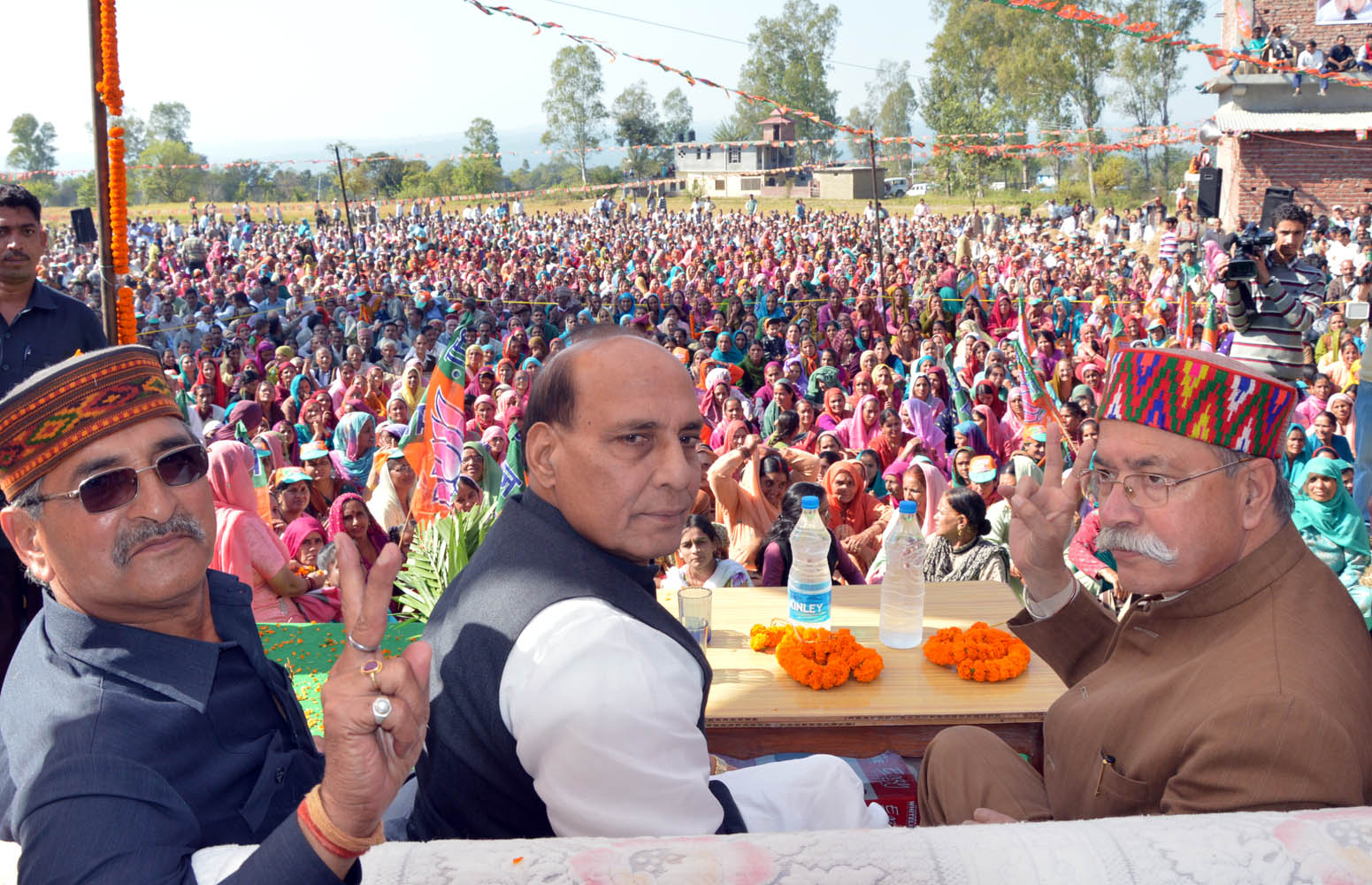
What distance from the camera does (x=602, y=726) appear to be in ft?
4.54

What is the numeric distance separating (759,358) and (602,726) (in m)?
9.01

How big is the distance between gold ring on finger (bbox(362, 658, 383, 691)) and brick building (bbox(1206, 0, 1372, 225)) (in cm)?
2186

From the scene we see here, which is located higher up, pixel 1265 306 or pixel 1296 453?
pixel 1265 306

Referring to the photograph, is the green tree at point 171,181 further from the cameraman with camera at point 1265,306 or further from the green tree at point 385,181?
the cameraman with camera at point 1265,306

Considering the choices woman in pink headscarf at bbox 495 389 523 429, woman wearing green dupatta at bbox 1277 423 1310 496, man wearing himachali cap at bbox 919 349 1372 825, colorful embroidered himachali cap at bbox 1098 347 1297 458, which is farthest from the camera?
woman in pink headscarf at bbox 495 389 523 429

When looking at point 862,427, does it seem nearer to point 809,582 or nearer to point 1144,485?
point 809,582

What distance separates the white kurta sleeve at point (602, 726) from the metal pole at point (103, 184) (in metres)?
3.47

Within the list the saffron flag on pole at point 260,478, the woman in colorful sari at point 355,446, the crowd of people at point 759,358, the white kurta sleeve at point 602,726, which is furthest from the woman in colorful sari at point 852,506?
the white kurta sleeve at point 602,726

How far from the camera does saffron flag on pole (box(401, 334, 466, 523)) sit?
5613 mm

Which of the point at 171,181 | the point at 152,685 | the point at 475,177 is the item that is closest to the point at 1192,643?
the point at 152,685

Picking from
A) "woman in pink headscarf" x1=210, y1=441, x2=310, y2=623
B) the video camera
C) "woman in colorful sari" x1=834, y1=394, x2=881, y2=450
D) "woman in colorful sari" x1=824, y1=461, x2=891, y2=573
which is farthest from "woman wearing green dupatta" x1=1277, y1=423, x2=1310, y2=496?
A: "woman in pink headscarf" x1=210, y1=441, x2=310, y2=623

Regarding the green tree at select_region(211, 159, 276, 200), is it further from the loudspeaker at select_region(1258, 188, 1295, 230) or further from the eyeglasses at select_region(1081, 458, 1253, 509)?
the eyeglasses at select_region(1081, 458, 1253, 509)

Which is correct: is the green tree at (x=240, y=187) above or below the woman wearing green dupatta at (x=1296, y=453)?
above

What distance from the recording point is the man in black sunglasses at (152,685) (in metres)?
1.11
